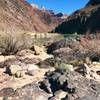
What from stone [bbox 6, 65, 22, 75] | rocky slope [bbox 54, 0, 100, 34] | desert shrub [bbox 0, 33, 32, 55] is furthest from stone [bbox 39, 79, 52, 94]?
rocky slope [bbox 54, 0, 100, 34]

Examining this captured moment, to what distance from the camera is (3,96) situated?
31.1 feet

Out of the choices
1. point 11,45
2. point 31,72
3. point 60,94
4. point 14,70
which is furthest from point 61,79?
point 11,45

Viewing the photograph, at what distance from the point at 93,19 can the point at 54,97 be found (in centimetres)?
6043

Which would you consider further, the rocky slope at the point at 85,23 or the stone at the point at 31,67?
the rocky slope at the point at 85,23

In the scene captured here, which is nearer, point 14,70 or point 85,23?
point 14,70

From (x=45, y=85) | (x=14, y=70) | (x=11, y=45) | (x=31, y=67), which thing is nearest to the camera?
(x=45, y=85)

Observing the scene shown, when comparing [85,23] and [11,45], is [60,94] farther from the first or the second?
[85,23]

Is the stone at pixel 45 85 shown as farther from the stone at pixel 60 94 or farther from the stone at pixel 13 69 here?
the stone at pixel 13 69

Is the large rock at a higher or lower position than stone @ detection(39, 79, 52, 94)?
higher

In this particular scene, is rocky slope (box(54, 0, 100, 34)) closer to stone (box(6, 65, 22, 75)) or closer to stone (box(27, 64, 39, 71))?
stone (box(27, 64, 39, 71))

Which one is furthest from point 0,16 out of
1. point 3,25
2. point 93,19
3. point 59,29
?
point 93,19

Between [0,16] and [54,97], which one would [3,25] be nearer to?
[0,16]

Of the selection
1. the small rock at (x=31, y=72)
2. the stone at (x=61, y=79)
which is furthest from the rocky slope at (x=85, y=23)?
the stone at (x=61, y=79)

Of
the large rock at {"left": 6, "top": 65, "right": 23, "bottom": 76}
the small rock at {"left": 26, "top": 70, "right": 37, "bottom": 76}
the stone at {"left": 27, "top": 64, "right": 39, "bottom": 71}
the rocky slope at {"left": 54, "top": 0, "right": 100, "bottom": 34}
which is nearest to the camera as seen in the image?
the large rock at {"left": 6, "top": 65, "right": 23, "bottom": 76}
